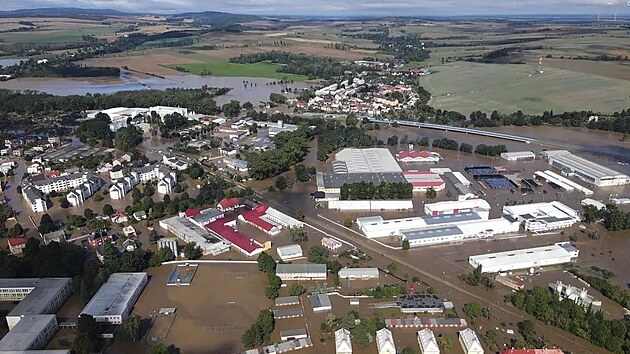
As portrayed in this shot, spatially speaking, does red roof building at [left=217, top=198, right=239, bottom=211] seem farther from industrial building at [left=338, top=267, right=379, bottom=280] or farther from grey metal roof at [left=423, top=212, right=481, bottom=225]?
grey metal roof at [left=423, top=212, right=481, bottom=225]

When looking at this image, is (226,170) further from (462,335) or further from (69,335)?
(462,335)

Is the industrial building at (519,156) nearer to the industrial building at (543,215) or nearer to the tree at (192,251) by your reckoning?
the industrial building at (543,215)

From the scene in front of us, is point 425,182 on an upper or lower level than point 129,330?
upper

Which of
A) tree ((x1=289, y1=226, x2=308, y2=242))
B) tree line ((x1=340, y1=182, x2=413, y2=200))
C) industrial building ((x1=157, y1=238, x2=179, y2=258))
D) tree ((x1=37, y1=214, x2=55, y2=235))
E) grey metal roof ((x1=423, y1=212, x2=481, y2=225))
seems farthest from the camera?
tree line ((x1=340, y1=182, x2=413, y2=200))

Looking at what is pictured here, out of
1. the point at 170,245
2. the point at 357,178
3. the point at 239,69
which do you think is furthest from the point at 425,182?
the point at 239,69

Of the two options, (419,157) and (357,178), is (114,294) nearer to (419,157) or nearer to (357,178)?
(357,178)

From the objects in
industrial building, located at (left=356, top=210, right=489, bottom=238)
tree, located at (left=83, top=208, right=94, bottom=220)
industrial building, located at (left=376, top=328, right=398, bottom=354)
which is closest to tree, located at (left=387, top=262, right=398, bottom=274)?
industrial building, located at (left=356, top=210, right=489, bottom=238)
